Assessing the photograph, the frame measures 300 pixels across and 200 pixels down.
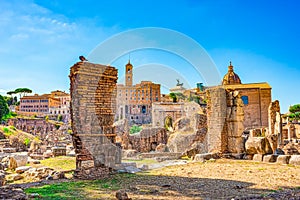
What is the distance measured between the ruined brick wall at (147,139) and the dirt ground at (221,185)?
57.7ft

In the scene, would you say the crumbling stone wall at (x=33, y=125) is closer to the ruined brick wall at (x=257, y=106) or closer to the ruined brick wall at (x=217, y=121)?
the ruined brick wall at (x=257, y=106)

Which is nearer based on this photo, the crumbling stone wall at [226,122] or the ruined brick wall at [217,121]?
the crumbling stone wall at [226,122]

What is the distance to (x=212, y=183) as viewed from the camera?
25.0ft

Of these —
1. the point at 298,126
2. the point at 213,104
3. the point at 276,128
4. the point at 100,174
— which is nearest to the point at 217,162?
the point at 213,104

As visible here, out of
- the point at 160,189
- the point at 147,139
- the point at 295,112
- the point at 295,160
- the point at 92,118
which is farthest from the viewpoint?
the point at 295,112

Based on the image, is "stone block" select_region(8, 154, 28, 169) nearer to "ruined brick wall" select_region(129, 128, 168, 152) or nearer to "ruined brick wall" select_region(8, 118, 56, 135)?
"ruined brick wall" select_region(129, 128, 168, 152)

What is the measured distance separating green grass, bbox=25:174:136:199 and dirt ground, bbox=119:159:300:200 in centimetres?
45

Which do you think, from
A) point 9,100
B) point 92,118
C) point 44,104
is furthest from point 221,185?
point 9,100

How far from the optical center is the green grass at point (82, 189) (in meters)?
6.12

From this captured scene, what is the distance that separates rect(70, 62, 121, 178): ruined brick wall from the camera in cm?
877

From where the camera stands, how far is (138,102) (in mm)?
71562

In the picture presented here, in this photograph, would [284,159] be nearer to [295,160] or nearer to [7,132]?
[295,160]

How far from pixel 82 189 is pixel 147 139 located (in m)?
21.3

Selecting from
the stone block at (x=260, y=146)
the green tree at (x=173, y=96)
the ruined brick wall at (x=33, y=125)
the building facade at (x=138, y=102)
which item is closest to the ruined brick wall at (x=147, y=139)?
the stone block at (x=260, y=146)
